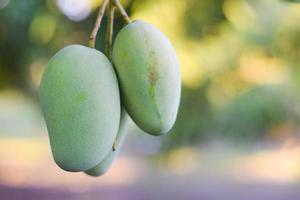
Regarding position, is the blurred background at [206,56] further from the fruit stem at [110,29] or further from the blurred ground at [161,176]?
the blurred ground at [161,176]

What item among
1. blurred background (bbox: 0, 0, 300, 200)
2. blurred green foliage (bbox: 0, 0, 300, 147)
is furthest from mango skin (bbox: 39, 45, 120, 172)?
blurred green foliage (bbox: 0, 0, 300, 147)

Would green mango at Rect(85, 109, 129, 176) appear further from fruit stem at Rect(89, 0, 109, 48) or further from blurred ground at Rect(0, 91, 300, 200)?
blurred ground at Rect(0, 91, 300, 200)

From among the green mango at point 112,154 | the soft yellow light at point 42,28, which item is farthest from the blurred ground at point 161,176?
the green mango at point 112,154

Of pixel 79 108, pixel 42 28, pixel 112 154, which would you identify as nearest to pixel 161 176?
pixel 42 28

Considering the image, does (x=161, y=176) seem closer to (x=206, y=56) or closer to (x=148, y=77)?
(x=206, y=56)

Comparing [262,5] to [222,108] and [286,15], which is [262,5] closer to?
[286,15]

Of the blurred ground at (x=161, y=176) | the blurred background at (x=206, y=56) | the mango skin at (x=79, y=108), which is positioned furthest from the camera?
the blurred ground at (x=161, y=176)
